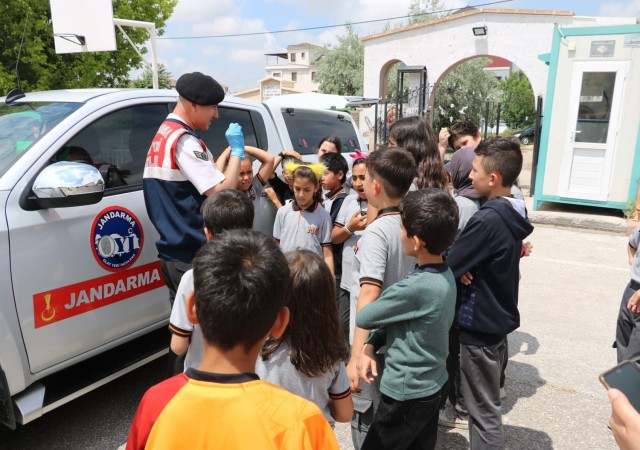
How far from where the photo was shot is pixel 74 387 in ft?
8.59

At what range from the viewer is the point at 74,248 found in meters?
2.60

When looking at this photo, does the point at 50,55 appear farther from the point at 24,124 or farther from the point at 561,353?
the point at 561,353

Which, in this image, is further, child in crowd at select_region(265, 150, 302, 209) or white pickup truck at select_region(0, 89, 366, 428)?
child in crowd at select_region(265, 150, 302, 209)

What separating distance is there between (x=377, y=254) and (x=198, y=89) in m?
1.37

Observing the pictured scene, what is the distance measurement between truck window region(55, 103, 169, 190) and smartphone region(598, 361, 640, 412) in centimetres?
265

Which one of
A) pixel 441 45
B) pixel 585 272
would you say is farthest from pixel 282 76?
pixel 585 272

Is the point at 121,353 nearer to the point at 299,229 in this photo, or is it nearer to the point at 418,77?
the point at 299,229

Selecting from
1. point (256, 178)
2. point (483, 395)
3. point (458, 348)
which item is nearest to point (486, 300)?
point (483, 395)

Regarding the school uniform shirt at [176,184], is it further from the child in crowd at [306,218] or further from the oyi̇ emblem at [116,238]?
the child in crowd at [306,218]

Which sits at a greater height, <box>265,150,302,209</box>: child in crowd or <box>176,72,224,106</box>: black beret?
<box>176,72,224,106</box>: black beret

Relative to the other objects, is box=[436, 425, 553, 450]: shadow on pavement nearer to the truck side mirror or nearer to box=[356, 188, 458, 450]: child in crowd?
box=[356, 188, 458, 450]: child in crowd

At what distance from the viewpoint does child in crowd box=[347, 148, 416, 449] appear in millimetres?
2250

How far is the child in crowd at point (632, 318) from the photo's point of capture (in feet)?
9.20

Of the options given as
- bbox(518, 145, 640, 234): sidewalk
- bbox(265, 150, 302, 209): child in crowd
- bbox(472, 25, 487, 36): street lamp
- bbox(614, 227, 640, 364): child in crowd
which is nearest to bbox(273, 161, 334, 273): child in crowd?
bbox(265, 150, 302, 209): child in crowd
